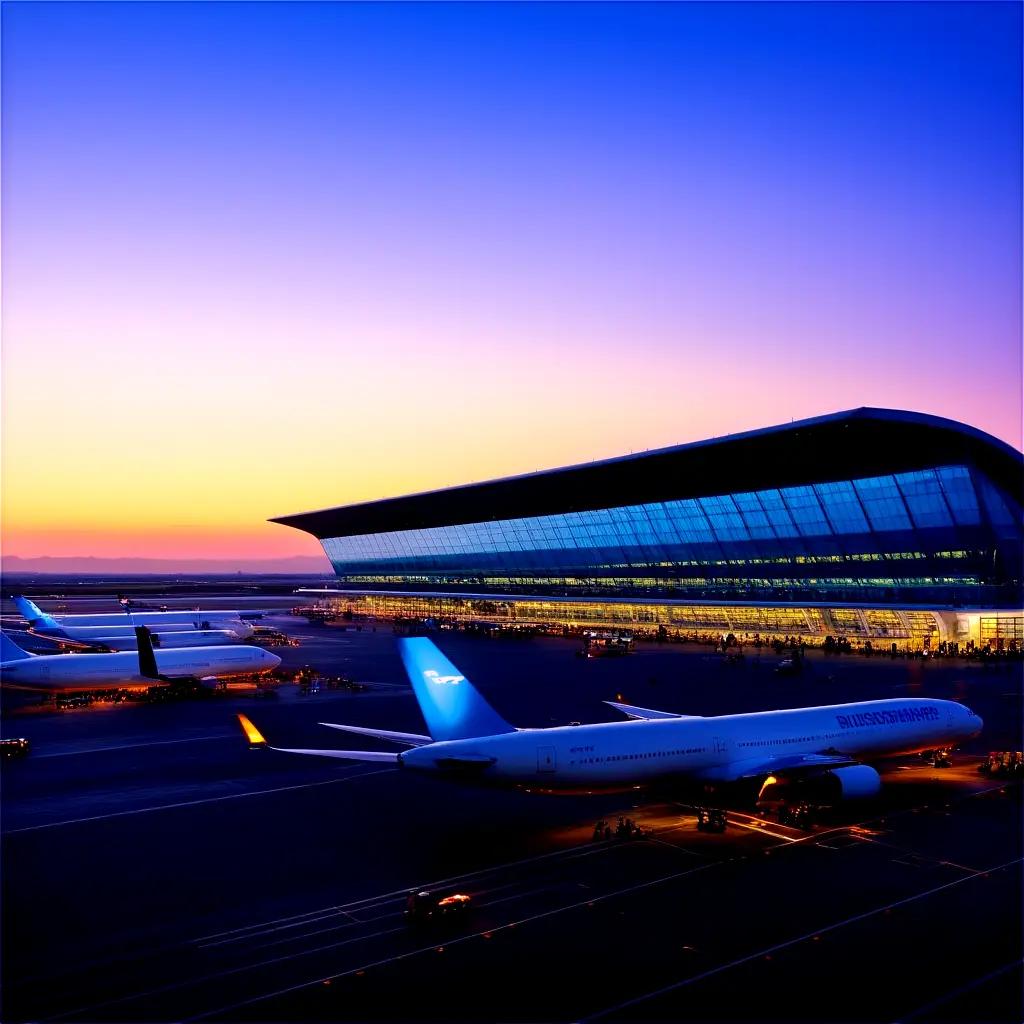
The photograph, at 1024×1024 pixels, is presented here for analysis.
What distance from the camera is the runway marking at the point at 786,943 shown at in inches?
687

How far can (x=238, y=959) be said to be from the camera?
19.9 m

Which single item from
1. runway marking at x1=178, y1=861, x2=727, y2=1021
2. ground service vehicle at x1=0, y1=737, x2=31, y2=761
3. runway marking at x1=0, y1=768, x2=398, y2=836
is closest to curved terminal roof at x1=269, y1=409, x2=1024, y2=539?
runway marking at x1=0, y1=768, x2=398, y2=836

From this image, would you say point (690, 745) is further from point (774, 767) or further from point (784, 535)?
point (784, 535)

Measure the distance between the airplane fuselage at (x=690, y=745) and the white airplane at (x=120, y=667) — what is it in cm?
4153

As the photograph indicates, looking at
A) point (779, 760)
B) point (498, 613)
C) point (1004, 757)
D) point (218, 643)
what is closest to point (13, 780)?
point (779, 760)

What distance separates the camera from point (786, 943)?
20.3 m

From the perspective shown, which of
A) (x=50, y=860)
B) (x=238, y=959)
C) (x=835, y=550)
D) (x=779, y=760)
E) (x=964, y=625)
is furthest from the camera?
(x=835, y=550)

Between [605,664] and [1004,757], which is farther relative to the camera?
[605,664]

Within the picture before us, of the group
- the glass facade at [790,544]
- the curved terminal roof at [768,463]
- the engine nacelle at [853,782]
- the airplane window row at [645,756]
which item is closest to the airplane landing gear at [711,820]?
the airplane window row at [645,756]

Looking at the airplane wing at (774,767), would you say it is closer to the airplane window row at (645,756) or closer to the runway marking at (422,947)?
the airplane window row at (645,756)

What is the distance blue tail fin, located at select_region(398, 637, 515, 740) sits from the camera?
95.9 ft

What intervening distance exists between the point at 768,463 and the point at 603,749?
7327cm

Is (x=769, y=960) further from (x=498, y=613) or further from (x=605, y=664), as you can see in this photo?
(x=498, y=613)

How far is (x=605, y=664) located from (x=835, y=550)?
111 ft
